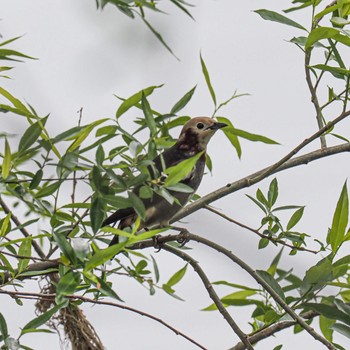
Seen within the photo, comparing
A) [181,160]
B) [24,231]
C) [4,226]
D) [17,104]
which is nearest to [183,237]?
[24,231]

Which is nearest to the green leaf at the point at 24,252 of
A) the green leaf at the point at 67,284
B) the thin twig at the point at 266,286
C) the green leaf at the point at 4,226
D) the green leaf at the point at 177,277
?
the green leaf at the point at 4,226

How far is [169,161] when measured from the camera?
113 inches

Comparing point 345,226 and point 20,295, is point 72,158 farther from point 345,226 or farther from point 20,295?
point 345,226

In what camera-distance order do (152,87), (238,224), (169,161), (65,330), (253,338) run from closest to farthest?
1. (152,87)
2. (253,338)
3. (238,224)
4. (65,330)
5. (169,161)

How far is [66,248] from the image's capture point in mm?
1485

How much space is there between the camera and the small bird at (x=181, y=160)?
256 cm

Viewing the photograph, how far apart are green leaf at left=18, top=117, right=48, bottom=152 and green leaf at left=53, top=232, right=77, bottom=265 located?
0.17 metres

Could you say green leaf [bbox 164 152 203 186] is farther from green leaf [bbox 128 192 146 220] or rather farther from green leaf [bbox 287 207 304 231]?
green leaf [bbox 287 207 304 231]

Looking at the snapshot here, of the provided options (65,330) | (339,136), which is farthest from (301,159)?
(65,330)

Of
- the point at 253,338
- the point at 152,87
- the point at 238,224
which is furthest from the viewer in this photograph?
the point at 238,224

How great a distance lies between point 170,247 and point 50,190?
47cm

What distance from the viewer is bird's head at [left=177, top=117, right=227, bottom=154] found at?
297cm

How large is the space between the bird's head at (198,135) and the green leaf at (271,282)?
1136 millimetres

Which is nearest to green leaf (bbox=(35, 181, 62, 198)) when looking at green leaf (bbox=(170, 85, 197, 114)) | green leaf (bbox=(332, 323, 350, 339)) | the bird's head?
green leaf (bbox=(170, 85, 197, 114))
